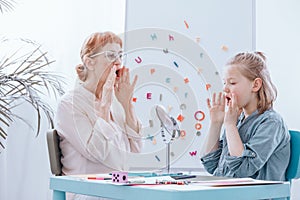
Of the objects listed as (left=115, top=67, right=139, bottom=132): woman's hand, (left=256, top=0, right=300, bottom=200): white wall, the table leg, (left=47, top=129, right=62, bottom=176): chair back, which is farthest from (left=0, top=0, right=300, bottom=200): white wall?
the table leg

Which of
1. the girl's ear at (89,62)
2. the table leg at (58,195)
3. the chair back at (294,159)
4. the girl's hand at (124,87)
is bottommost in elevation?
the table leg at (58,195)

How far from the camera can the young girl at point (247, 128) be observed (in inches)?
61.8

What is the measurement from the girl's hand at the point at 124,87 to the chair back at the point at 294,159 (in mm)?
557

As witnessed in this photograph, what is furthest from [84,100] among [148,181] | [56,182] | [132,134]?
[148,181]

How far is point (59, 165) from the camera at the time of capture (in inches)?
67.5

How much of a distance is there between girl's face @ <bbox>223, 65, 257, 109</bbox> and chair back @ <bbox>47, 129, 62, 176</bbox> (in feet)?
1.99

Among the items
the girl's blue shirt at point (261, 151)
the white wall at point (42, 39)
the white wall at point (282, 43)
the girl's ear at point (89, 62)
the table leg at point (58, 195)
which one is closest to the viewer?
the table leg at point (58, 195)

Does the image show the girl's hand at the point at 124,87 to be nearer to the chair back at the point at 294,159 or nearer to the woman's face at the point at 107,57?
the woman's face at the point at 107,57

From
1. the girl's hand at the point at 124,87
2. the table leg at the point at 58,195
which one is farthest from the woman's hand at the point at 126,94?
the table leg at the point at 58,195

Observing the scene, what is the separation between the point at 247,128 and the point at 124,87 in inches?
17.3

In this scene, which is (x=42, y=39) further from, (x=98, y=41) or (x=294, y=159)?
(x=294, y=159)

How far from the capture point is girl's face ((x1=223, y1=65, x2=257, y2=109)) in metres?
1.67

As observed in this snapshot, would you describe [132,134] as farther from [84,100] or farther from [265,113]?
[265,113]

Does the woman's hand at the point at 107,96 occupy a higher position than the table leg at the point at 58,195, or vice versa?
the woman's hand at the point at 107,96
